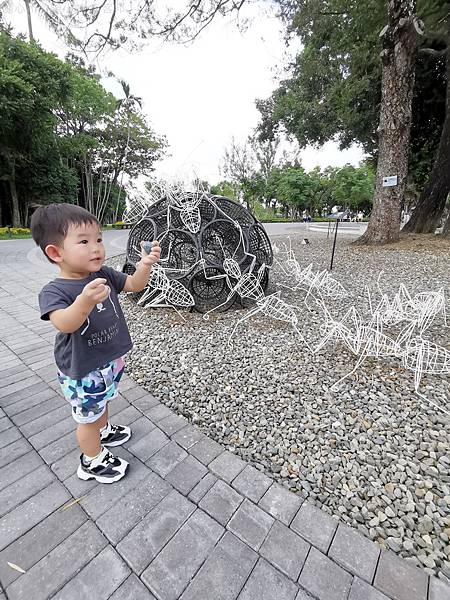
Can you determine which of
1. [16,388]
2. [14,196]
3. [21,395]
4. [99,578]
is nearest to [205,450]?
[99,578]

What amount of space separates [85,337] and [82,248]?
385 mm

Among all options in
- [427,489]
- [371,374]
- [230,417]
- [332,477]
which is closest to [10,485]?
[230,417]

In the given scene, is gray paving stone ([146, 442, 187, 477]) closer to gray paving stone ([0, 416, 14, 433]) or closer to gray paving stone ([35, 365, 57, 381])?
gray paving stone ([0, 416, 14, 433])

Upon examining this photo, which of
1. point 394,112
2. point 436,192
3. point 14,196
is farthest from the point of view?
point 14,196

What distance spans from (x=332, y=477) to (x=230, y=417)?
692 mm

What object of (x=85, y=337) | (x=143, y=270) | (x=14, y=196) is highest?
(x=14, y=196)

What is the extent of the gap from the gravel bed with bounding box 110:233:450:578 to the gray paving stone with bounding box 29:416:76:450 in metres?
0.59

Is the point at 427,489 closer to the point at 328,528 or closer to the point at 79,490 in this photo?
the point at 328,528

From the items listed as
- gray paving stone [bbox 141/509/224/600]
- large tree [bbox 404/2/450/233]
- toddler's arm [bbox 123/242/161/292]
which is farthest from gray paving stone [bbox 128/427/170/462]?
large tree [bbox 404/2/450/233]

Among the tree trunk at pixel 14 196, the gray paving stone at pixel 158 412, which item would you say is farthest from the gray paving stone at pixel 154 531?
the tree trunk at pixel 14 196

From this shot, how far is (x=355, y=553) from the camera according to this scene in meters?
1.11

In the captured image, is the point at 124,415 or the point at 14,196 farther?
the point at 14,196

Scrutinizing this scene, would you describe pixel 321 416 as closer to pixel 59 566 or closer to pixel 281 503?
pixel 281 503

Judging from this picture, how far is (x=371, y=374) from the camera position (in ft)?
7.62
